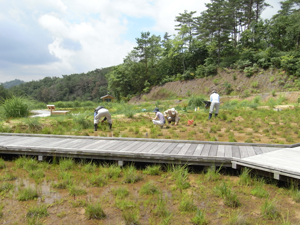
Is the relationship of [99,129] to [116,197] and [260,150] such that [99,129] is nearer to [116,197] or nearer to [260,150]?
[116,197]

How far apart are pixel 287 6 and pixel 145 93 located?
24.5 m

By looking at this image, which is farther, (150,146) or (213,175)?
(150,146)

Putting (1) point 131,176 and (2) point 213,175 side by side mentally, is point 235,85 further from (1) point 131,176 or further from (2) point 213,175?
(1) point 131,176

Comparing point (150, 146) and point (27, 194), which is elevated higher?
point (150, 146)

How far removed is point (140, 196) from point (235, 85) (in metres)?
24.1

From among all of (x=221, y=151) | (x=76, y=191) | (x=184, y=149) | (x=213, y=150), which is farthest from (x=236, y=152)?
(x=76, y=191)

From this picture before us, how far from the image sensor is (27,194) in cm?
340

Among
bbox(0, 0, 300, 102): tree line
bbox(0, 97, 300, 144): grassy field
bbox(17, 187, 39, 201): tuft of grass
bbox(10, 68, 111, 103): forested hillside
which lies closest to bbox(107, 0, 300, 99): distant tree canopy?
bbox(0, 0, 300, 102): tree line

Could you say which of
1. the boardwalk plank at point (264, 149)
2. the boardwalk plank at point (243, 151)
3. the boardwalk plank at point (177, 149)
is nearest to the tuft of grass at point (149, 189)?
the boardwalk plank at point (177, 149)

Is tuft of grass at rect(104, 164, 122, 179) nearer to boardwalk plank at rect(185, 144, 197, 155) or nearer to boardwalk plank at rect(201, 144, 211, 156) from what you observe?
boardwalk plank at rect(185, 144, 197, 155)

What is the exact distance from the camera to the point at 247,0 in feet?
110

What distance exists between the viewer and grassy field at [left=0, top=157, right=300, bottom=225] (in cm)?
285

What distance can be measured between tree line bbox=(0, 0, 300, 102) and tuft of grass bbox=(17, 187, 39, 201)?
79.5 ft

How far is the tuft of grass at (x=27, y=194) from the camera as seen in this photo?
3363 millimetres
